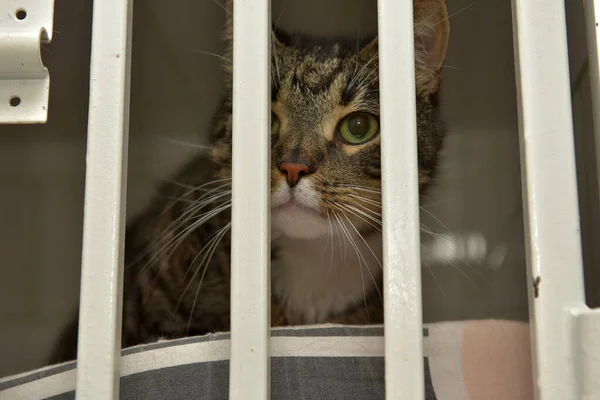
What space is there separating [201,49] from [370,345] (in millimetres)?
869

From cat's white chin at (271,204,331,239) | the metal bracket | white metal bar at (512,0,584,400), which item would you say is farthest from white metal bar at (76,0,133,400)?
cat's white chin at (271,204,331,239)

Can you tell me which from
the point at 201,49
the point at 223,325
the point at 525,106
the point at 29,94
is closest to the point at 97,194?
the point at 29,94

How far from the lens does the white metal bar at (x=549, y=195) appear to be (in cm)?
51

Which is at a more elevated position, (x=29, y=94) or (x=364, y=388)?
(x=29, y=94)

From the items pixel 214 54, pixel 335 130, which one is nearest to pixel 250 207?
pixel 335 130

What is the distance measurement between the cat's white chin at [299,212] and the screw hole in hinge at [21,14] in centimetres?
53

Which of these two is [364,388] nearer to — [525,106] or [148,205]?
[525,106]

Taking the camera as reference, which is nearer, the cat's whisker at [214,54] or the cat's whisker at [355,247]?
the cat's whisker at [355,247]

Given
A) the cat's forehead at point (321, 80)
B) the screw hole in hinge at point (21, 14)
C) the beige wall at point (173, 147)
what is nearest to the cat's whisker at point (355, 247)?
the beige wall at point (173, 147)

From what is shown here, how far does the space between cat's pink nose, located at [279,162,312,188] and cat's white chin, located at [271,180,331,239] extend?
0.03 ft

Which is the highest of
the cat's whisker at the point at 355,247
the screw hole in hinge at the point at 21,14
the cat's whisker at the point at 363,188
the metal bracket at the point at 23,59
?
the screw hole in hinge at the point at 21,14

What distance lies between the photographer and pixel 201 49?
1.26 meters

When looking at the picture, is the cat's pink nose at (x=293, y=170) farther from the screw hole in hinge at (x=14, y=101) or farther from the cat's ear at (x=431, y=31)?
the screw hole in hinge at (x=14, y=101)

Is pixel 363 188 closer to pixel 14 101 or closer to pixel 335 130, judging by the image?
pixel 335 130
